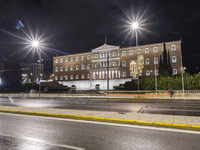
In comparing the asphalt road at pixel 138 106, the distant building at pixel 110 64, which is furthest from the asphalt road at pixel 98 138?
the distant building at pixel 110 64

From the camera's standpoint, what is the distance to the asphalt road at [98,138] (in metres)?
4.80

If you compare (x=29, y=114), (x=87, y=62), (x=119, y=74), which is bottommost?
(x=29, y=114)

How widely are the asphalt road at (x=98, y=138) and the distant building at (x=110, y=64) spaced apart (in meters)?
43.2

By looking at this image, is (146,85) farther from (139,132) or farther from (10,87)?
(10,87)

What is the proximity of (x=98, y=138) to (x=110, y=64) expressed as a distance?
60.4 metres

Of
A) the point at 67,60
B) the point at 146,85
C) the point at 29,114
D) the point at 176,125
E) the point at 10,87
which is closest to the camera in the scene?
the point at 176,125

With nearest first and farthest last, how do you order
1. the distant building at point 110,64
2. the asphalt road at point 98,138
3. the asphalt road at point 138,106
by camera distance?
the asphalt road at point 98,138
the asphalt road at point 138,106
the distant building at point 110,64

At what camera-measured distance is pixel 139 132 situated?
20.1 feet

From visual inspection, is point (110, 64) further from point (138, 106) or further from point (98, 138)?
point (98, 138)

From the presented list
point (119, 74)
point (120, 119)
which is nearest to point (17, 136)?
point (120, 119)

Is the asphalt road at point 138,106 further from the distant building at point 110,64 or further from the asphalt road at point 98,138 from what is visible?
the distant building at point 110,64

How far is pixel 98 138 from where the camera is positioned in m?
5.55

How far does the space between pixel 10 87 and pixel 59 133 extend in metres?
64.6

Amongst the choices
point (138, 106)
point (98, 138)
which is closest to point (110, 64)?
point (138, 106)
